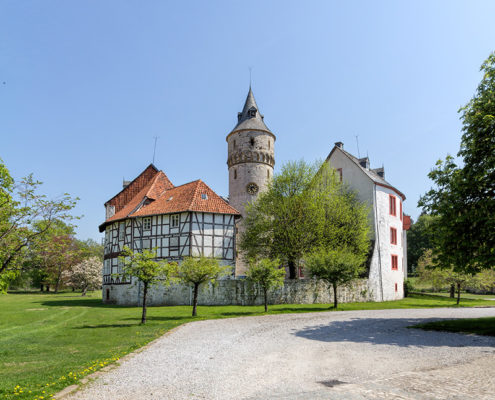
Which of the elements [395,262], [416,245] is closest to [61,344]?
[395,262]

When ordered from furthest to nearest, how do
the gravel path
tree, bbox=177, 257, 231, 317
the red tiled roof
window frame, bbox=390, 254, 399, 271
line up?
the red tiled roof, window frame, bbox=390, 254, 399, 271, tree, bbox=177, 257, 231, 317, the gravel path

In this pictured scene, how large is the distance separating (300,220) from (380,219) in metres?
9.16

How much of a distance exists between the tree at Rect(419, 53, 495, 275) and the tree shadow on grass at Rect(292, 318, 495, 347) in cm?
363

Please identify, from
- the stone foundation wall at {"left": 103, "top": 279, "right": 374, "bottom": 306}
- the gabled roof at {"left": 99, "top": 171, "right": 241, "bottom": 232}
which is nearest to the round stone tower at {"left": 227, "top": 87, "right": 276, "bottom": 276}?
the gabled roof at {"left": 99, "top": 171, "right": 241, "bottom": 232}

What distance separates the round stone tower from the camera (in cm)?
4503

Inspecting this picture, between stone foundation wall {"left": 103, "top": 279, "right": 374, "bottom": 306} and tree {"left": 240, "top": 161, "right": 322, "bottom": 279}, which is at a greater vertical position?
tree {"left": 240, "top": 161, "right": 322, "bottom": 279}

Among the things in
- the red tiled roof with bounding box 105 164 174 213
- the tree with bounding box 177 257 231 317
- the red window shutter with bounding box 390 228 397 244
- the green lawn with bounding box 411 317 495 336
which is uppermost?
the red tiled roof with bounding box 105 164 174 213

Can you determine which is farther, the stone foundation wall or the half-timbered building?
the half-timbered building

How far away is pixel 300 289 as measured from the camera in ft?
106

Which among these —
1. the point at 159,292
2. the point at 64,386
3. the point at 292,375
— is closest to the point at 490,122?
the point at 292,375

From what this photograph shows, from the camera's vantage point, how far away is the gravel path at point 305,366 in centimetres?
830

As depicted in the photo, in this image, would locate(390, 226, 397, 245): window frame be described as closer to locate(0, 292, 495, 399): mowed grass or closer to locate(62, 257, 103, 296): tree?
locate(0, 292, 495, 399): mowed grass

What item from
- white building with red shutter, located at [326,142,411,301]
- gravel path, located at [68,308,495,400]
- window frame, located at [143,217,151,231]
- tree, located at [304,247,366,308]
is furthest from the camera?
white building with red shutter, located at [326,142,411,301]

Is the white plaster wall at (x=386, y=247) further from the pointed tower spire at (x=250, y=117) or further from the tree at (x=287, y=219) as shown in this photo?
the pointed tower spire at (x=250, y=117)
